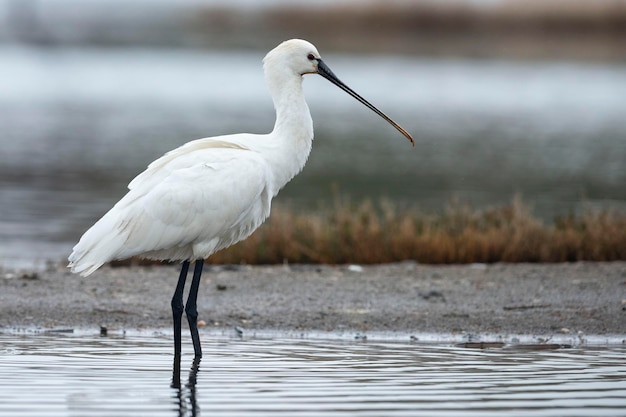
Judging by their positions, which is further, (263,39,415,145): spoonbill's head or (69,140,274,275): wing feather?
(263,39,415,145): spoonbill's head

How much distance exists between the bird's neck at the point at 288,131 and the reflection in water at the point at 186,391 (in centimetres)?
151

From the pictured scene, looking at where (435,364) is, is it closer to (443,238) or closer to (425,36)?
(443,238)

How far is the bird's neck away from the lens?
911 cm

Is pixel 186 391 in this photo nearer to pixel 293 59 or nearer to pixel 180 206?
pixel 180 206

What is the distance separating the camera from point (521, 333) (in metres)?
10.0

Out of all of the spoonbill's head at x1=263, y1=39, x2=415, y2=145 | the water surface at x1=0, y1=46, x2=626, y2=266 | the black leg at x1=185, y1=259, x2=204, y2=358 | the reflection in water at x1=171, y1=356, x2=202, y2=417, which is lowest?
the reflection in water at x1=171, y1=356, x2=202, y2=417

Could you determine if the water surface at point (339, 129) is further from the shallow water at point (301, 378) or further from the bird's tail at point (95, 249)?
the bird's tail at point (95, 249)

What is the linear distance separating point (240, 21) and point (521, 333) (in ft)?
220

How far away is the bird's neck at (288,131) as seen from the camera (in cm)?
911

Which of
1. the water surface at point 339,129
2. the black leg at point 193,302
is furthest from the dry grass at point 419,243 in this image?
the black leg at point 193,302

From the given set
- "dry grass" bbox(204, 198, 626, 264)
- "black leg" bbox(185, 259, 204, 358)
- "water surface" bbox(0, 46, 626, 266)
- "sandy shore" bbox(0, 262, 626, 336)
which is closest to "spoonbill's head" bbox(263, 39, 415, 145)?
"black leg" bbox(185, 259, 204, 358)

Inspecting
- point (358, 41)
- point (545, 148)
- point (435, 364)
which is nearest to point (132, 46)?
point (358, 41)

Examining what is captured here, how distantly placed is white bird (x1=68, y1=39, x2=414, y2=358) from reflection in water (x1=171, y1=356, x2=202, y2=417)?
16cm

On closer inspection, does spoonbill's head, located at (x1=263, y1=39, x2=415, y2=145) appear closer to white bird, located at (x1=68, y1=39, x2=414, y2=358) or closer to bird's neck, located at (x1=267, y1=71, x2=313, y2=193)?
bird's neck, located at (x1=267, y1=71, x2=313, y2=193)
